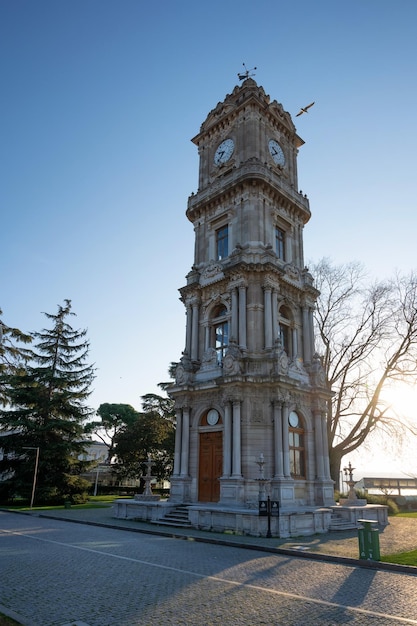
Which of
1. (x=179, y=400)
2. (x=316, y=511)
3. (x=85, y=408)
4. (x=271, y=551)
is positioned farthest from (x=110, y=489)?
(x=271, y=551)

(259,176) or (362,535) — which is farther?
(259,176)

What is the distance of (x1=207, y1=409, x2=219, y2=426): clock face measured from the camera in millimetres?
23578

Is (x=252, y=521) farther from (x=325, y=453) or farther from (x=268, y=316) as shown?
(x=268, y=316)

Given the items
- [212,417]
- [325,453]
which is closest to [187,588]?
[212,417]

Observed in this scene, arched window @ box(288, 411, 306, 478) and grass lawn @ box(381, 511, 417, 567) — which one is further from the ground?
arched window @ box(288, 411, 306, 478)

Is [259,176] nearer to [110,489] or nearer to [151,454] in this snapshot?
[151,454]

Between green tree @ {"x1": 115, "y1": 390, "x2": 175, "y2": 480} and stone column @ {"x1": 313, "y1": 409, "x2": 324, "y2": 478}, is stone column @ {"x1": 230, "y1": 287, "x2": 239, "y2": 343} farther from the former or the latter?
green tree @ {"x1": 115, "y1": 390, "x2": 175, "y2": 480}

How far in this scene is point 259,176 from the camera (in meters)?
26.5

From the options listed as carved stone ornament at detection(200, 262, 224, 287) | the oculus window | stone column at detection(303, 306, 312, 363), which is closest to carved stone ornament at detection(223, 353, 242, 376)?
carved stone ornament at detection(200, 262, 224, 287)

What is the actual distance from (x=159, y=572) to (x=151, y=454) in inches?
1417

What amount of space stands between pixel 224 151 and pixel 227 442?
64.2ft

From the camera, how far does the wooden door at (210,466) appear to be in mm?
22697

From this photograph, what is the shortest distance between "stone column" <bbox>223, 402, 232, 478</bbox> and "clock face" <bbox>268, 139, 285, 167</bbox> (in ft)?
57.5

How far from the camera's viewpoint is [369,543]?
11703 mm
